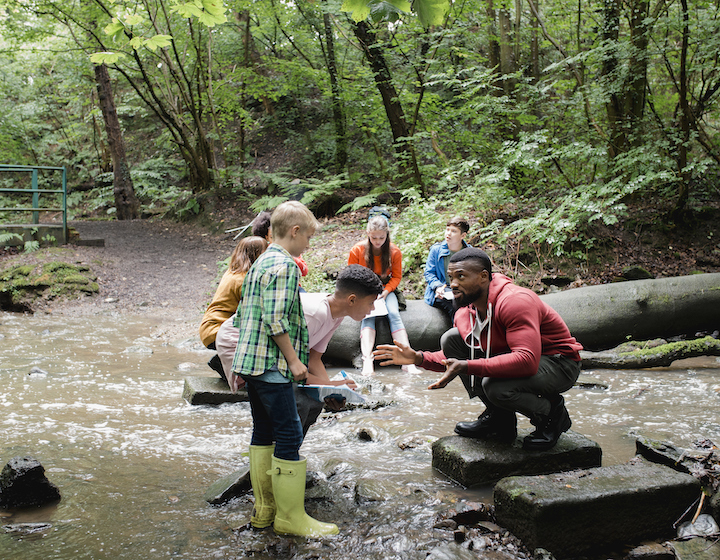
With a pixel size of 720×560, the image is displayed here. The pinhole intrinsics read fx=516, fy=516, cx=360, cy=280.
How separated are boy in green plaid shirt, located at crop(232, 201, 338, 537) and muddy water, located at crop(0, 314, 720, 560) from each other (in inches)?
5.1

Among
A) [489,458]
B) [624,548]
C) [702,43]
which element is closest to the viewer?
[624,548]

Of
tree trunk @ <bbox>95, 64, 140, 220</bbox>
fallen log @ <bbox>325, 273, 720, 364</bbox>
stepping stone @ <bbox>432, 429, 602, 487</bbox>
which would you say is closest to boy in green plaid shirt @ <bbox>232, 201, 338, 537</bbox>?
stepping stone @ <bbox>432, 429, 602, 487</bbox>

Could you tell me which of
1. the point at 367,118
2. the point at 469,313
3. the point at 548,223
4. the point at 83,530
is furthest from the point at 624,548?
the point at 367,118

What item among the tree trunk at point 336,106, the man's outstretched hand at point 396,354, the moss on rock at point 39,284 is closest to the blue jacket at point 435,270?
the man's outstretched hand at point 396,354

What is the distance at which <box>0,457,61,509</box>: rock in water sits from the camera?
2.76 metres

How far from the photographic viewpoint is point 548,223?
802cm

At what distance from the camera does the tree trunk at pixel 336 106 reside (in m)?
15.3

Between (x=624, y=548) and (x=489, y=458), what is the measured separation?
2.72 ft

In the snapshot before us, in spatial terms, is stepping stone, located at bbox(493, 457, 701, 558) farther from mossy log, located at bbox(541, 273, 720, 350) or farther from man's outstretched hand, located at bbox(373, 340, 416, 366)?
mossy log, located at bbox(541, 273, 720, 350)

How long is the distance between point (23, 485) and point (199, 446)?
121 cm

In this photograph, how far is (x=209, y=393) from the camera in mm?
4754

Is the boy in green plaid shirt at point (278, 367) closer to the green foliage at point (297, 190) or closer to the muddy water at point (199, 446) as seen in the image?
the muddy water at point (199, 446)

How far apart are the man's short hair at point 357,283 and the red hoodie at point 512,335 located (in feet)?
2.25

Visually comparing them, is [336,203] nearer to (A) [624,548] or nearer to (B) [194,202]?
(B) [194,202]
